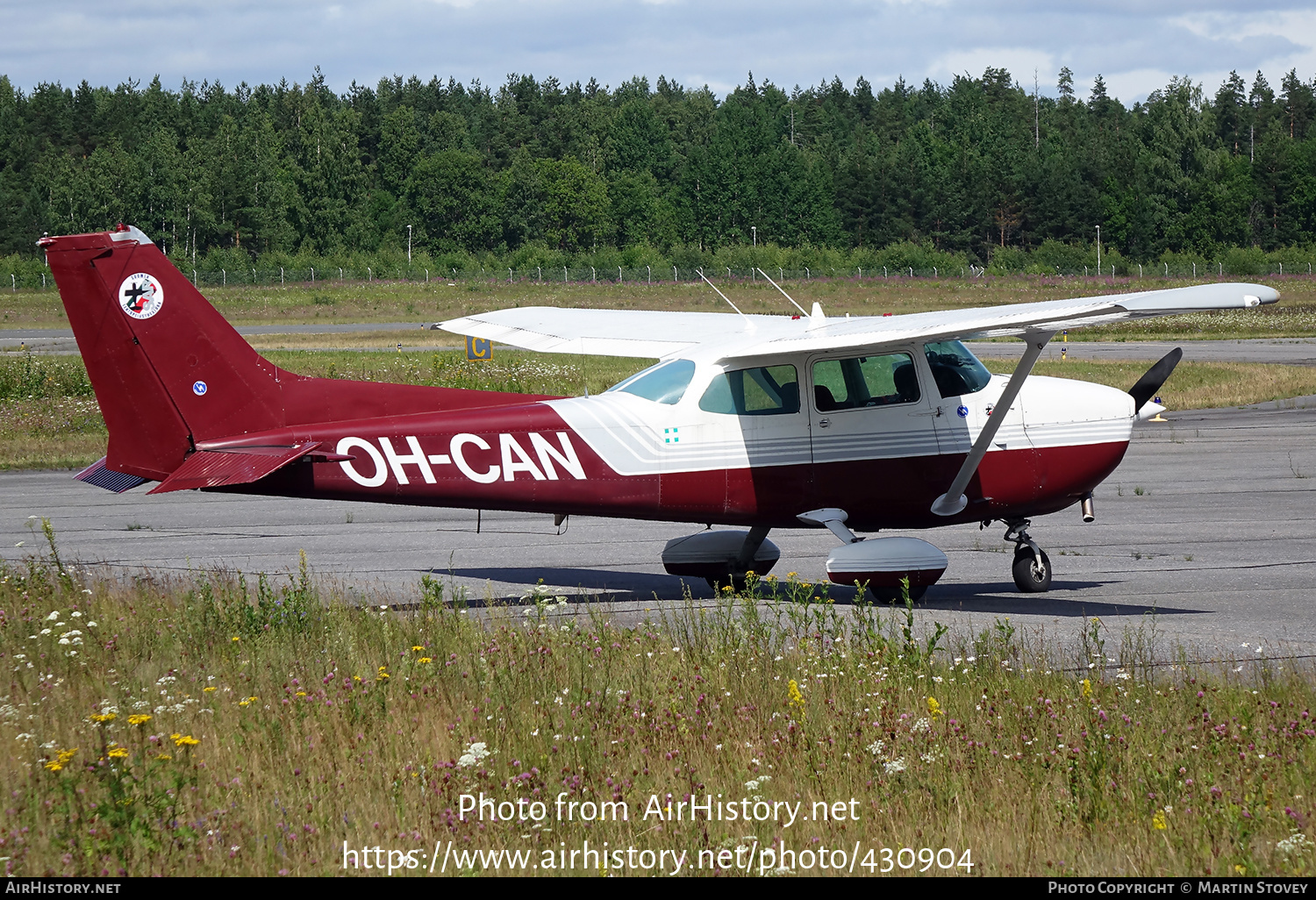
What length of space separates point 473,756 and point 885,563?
5398mm

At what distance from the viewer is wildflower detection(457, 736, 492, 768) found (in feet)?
19.7

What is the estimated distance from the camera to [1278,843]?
16.7ft

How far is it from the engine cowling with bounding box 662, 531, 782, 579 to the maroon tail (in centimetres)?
413

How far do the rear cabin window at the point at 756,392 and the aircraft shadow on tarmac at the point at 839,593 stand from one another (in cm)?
173

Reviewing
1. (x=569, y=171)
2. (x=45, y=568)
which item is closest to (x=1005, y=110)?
(x=569, y=171)

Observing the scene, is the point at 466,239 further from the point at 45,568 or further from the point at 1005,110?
the point at 45,568

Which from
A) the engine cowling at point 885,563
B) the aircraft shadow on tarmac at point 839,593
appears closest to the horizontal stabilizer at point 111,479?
the aircraft shadow on tarmac at point 839,593

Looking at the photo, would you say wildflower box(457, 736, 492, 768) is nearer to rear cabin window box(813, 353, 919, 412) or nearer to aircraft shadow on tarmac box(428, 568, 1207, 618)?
aircraft shadow on tarmac box(428, 568, 1207, 618)

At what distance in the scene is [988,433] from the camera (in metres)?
10.7

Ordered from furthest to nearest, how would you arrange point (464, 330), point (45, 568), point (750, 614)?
1. point (464, 330)
2. point (45, 568)
3. point (750, 614)

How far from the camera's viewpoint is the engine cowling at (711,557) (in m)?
12.1

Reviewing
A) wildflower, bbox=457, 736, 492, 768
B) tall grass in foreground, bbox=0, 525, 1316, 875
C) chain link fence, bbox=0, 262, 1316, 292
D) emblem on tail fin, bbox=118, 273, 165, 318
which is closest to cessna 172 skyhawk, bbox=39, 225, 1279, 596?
emblem on tail fin, bbox=118, 273, 165, 318

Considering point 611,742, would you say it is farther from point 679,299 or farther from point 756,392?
point 679,299
